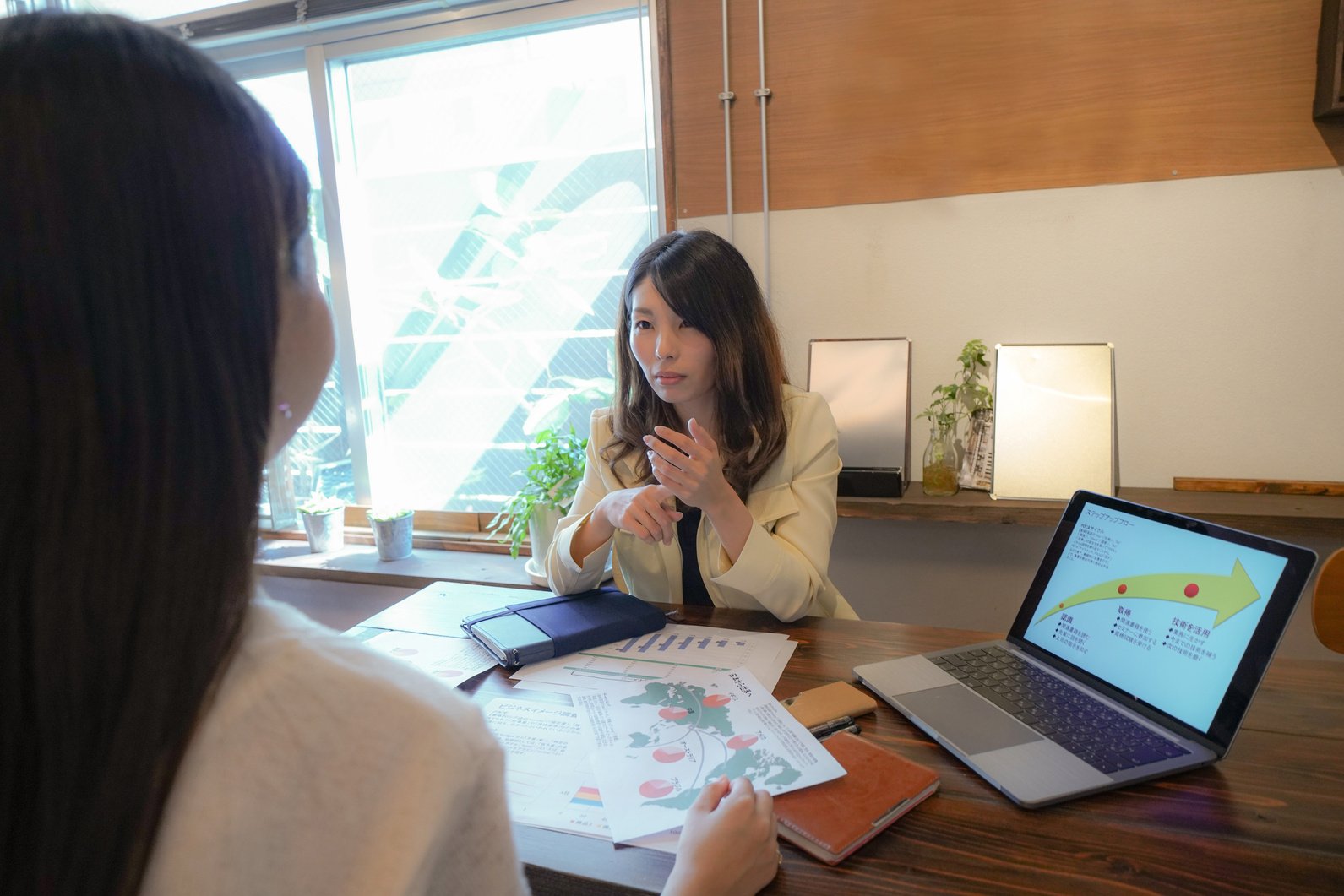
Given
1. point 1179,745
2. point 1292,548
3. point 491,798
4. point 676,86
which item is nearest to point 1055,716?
point 1179,745

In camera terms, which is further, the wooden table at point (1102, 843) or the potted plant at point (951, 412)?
the potted plant at point (951, 412)

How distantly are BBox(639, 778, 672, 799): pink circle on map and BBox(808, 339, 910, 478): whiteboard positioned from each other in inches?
56.1

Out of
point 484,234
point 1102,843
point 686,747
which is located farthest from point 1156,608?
point 484,234

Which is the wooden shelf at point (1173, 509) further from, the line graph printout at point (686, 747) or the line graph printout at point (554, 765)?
the line graph printout at point (554, 765)

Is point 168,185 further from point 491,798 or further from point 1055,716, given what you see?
point 1055,716

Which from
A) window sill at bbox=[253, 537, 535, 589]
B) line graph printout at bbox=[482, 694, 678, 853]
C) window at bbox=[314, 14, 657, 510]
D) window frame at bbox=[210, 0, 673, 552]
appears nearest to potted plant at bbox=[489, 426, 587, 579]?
window sill at bbox=[253, 537, 535, 589]

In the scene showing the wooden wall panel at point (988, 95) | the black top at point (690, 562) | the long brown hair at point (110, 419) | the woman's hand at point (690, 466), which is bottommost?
the black top at point (690, 562)

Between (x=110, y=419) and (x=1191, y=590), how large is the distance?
964mm

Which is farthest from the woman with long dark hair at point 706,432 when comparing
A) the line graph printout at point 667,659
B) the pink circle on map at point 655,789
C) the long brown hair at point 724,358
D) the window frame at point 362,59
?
the window frame at point 362,59

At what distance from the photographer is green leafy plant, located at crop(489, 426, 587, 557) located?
7.35 feet

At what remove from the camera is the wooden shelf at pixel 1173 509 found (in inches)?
67.0

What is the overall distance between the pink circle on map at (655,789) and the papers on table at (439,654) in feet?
1.15

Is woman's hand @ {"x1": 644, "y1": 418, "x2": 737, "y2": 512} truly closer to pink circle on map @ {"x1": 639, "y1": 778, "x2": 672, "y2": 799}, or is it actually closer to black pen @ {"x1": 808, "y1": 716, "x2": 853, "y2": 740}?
black pen @ {"x1": 808, "y1": 716, "x2": 853, "y2": 740}

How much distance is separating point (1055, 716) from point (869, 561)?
1371 mm
